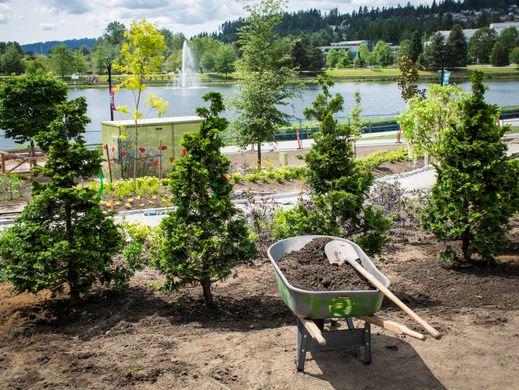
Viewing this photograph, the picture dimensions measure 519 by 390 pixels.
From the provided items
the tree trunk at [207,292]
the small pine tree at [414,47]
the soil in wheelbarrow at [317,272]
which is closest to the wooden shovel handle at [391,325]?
the soil in wheelbarrow at [317,272]

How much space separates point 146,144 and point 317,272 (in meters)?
13.7

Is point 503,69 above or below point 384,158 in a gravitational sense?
above

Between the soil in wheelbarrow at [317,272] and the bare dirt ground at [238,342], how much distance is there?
29.2 inches

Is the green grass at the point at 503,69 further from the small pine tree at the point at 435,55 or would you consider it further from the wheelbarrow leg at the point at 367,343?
the wheelbarrow leg at the point at 367,343

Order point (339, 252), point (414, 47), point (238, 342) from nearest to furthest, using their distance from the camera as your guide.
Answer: point (238, 342) → point (339, 252) → point (414, 47)

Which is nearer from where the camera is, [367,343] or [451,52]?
[367,343]

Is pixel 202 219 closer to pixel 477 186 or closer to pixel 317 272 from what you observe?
pixel 317 272

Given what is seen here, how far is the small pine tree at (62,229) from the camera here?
6727mm

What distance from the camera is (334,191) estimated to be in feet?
24.1

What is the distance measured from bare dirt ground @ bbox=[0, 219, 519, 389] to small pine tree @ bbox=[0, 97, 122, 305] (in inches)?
20.3

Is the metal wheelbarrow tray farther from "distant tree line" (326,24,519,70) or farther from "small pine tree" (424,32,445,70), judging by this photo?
"distant tree line" (326,24,519,70)

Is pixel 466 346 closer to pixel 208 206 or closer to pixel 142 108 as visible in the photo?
pixel 208 206

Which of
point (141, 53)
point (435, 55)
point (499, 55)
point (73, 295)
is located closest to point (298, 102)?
point (435, 55)

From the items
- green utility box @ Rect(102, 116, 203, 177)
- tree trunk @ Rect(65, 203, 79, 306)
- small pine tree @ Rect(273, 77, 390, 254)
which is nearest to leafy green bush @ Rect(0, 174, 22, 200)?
green utility box @ Rect(102, 116, 203, 177)
